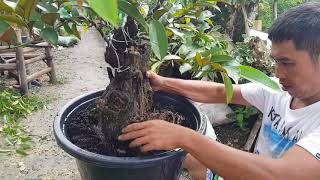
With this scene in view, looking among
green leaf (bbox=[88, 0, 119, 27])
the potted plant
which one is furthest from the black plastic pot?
green leaf (bbox=[88, 0, 119, 27])

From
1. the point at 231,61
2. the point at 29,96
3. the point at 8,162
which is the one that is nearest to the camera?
the point at 231,61

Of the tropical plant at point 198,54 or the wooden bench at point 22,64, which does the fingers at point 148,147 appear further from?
the wooden bench at point 22,64

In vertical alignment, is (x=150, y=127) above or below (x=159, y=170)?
above

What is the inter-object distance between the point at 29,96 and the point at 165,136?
233 centimetres

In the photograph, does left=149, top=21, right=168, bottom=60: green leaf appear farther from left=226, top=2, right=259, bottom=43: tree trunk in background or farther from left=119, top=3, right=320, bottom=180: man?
left=226, top=2, right=259, bottom=43: tree trunk in background

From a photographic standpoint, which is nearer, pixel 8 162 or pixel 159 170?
pixel 159 170

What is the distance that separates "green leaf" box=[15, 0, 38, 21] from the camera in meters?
0.71

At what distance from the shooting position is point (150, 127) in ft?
3.12

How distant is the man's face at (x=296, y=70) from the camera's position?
3.34 ft

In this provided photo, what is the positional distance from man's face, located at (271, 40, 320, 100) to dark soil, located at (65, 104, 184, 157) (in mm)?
368

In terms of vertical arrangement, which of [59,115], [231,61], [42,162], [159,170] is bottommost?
[42,162]

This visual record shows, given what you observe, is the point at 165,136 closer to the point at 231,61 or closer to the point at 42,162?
the point at 231,61

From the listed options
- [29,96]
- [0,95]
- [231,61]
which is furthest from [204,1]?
[29,96]

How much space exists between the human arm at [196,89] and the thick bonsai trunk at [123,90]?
18 centimetres
